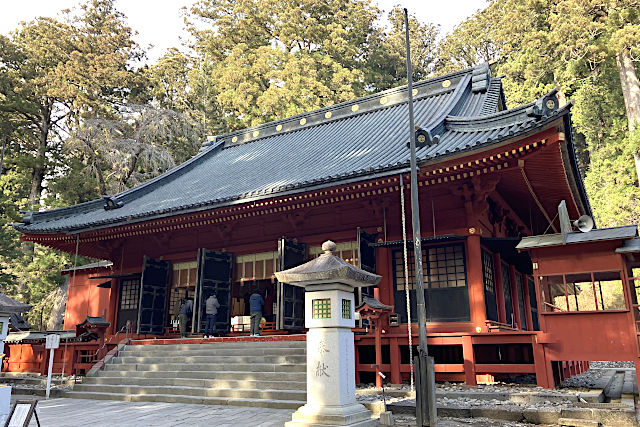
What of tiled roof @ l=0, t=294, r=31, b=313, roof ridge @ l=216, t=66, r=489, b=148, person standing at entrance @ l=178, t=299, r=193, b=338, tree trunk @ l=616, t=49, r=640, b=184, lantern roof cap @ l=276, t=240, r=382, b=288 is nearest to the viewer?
lantern roof cap @ l=276, t=240, r=382, b=288

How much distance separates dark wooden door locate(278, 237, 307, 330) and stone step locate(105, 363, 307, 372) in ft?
6.78

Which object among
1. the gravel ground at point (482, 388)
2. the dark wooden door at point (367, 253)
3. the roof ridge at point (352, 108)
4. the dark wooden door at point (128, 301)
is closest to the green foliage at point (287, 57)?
the roof ridge at point (352, 108)

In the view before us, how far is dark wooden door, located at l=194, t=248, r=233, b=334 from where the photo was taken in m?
14.2

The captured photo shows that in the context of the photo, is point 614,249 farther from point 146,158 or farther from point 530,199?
point 146,158

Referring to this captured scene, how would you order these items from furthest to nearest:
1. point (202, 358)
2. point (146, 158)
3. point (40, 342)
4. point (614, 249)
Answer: point (146, 158)
point (40, 342)
point (202, 358)
point (614, 249)

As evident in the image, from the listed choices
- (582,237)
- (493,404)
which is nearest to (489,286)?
(582,237)

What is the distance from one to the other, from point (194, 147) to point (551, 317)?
28.5m

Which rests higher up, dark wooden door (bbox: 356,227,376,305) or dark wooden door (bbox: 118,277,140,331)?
dark wooden door (bbox: 356,227,376,305)

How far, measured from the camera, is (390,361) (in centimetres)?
1068

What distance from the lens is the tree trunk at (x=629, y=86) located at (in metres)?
27.2

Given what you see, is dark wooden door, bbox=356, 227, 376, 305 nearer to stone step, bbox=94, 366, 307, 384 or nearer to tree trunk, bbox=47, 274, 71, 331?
stone step, bbox=94, 366, 307, 384

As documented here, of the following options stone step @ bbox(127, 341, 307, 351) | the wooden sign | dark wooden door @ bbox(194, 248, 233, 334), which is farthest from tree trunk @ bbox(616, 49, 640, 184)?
the wooden sign

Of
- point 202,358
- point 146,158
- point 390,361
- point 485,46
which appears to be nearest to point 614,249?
point 390,361

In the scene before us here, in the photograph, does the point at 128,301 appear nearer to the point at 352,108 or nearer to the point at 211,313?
the point at 211,313
